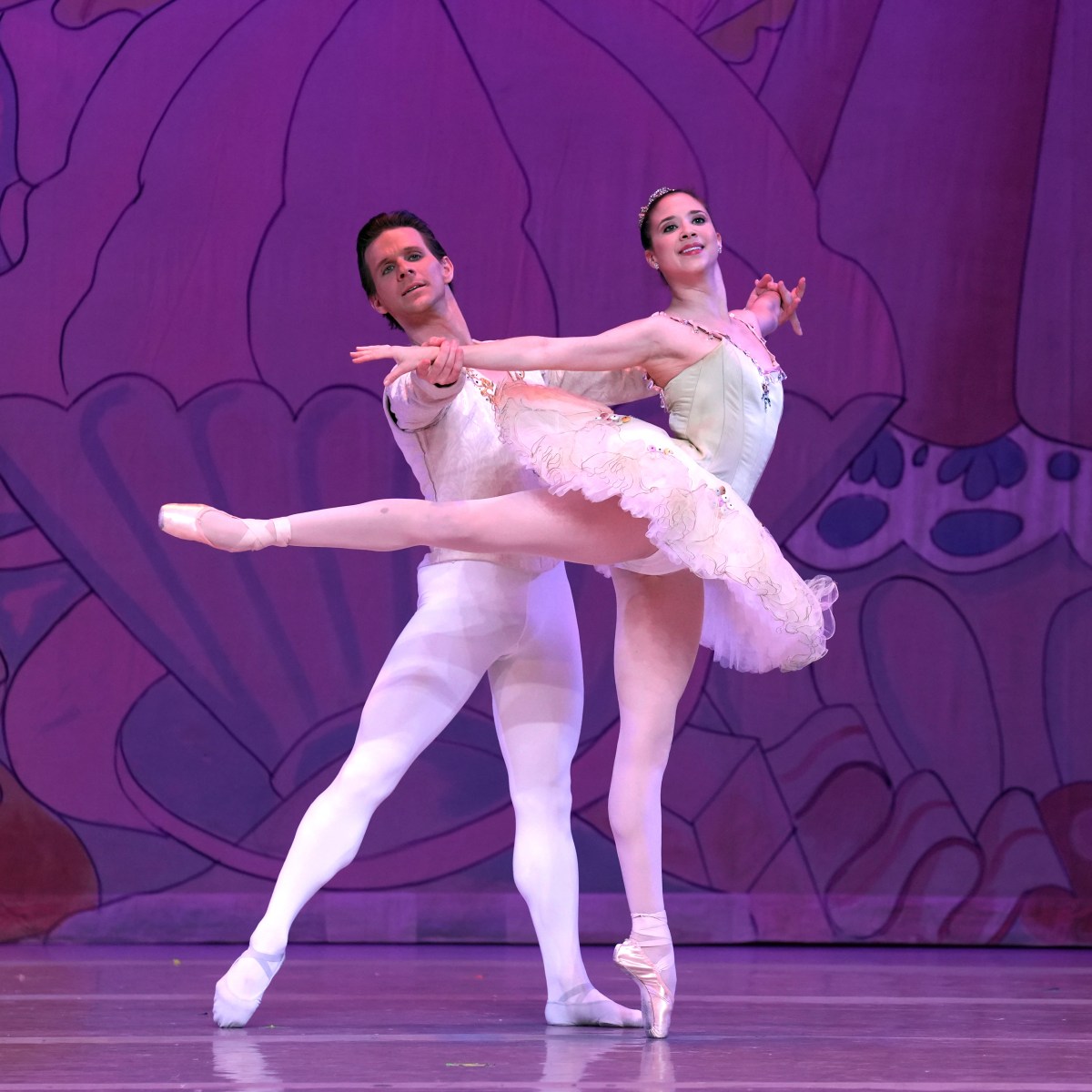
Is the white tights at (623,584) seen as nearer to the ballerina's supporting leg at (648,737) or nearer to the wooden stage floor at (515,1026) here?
the ballerina's supporting leg at (648,737)

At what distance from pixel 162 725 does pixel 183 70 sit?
1.81 meters

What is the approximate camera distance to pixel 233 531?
2.56 metres

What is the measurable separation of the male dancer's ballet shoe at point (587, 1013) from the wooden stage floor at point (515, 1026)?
60 millimetres

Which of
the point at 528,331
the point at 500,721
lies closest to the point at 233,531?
the point at 500,721

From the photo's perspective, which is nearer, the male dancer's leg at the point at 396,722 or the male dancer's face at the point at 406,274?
the male dancer's leg at the point at 396,722

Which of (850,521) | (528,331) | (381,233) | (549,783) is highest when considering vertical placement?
(381,233)

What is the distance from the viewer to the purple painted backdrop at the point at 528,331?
4215mm

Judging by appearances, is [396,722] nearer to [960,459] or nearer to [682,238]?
[682,238]

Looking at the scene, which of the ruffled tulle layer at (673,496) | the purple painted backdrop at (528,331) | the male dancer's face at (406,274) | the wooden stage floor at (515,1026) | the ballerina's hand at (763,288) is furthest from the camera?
the purple painted backdrop at (528,331)

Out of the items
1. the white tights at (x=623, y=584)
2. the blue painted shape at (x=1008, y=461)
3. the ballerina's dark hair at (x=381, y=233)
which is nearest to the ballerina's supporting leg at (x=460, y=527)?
the white tights at (x=623, y=584)

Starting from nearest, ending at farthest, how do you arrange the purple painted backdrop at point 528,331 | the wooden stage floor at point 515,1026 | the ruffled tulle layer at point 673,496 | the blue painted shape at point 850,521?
the wooden stage floor at point 515,1026 < the ruffled tulle layer at point 673,496 < the purple painted backdrop at point 528,331 < the blue painted shape at point 850,521

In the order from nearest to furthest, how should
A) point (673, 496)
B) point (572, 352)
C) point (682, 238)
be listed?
point (673, 496), point (572, 352), point (682, 238)

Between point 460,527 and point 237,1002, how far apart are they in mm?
850

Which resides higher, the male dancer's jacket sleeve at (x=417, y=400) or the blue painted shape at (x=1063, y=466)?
the male dancer's jacket sleeve at (x=417, y=400)
